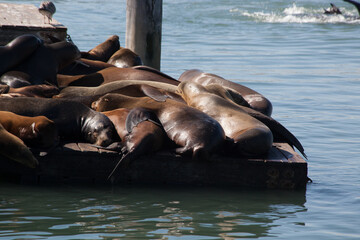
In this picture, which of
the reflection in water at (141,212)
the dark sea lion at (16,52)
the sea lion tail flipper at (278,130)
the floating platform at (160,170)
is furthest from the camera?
the dark sea lion at (16,52)

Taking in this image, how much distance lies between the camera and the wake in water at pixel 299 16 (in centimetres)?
2675

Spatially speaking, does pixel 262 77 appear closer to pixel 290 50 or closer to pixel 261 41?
pixel 290 50

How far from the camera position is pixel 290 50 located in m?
17.7

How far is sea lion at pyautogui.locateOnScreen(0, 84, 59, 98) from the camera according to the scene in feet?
22.3

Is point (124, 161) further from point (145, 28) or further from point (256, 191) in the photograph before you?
point (145, 28)

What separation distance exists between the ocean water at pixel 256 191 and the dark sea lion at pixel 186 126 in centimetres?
38

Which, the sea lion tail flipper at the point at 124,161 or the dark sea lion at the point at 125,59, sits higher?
the dark sea lion at the point at 125,59

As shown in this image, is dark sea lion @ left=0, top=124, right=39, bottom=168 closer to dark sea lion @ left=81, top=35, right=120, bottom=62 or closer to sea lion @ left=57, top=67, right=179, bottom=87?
sea lion @ left=57, top=67, right=179, bottom=87

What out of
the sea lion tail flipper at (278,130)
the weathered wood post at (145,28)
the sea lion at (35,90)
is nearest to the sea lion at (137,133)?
the sea lion at (35,90)

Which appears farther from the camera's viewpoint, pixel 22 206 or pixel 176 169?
pixel 176 169

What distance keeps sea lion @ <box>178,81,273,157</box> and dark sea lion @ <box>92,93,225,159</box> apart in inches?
9.1

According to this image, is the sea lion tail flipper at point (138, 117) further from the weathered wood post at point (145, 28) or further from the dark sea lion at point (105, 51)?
the weathered wood post at point (145, 28)

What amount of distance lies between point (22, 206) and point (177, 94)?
8.68ft

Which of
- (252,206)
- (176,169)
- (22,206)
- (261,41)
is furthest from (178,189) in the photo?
(261,41)
